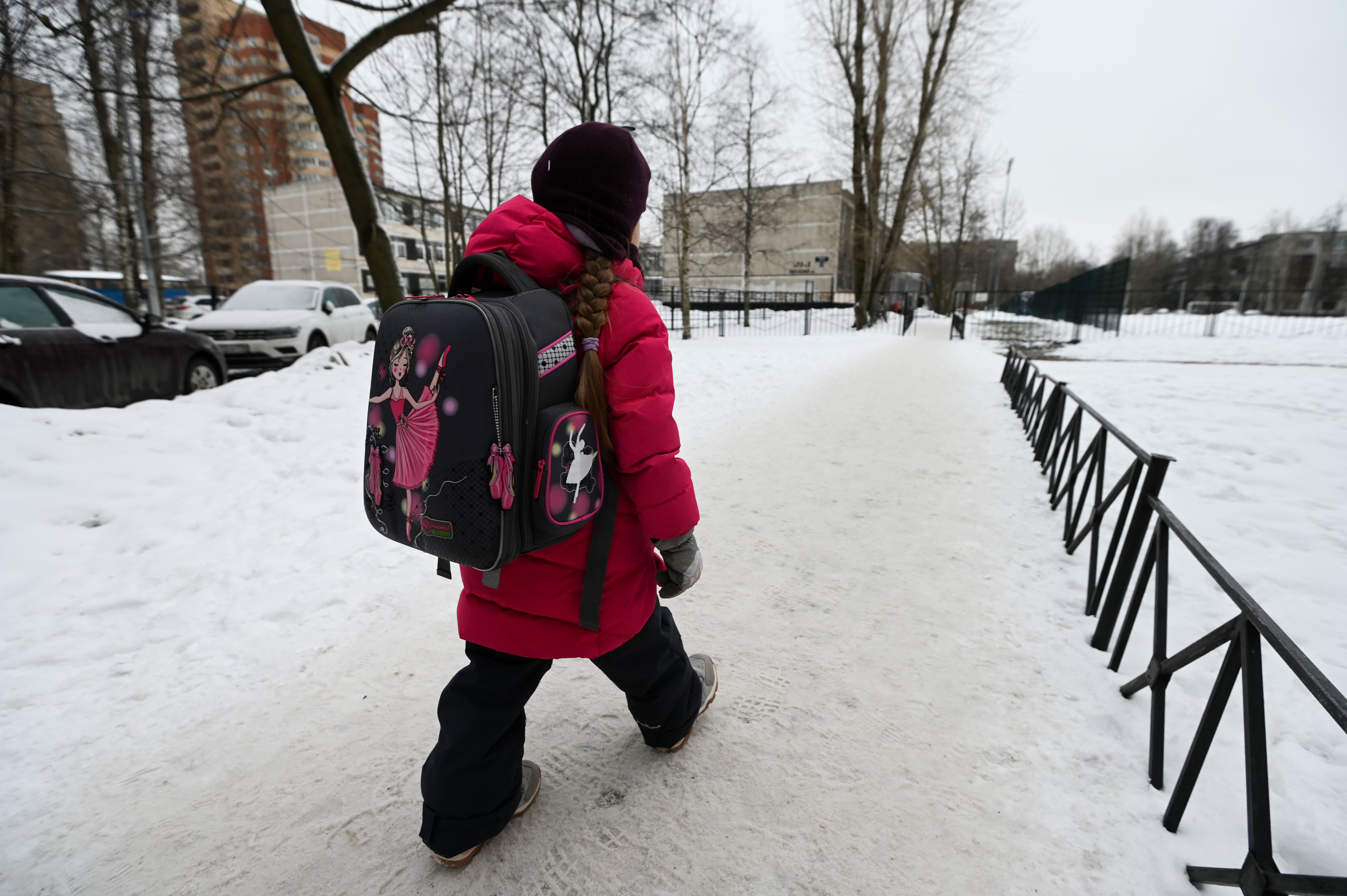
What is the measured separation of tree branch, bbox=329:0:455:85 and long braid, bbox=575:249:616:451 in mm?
8017

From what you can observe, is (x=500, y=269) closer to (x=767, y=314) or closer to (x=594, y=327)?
(x=594, y=327)

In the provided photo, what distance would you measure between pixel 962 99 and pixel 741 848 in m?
29.8

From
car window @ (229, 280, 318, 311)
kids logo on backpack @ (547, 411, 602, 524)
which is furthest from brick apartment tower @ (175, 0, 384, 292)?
kids logo on backpack @ (547, 411, 602, 524)

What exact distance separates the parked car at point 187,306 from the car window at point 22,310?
20670 millimetres

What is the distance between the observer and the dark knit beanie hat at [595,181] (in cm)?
154

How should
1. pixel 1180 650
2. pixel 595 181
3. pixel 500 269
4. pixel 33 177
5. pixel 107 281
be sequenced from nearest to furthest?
pixel 500 269 < pixel 595 181 < pixel 1180 650 < pixel 33 177 < pixel 107 281

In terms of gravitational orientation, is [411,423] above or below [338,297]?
below

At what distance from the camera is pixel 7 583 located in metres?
2.87

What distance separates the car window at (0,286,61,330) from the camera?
17.9 feet

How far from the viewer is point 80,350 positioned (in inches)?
229

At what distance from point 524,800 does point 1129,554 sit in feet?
9.40

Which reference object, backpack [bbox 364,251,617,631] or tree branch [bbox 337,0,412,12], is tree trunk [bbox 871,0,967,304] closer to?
tree branch [bbox 337,0,412,12]

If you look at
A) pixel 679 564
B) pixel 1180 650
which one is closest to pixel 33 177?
pixel 679 564

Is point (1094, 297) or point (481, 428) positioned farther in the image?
point (1094, 297)
